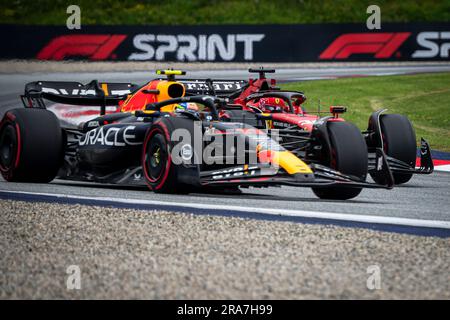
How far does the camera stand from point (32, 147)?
10961mm

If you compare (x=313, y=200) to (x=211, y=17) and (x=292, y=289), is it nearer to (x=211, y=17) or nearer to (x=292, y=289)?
(x=292, y=289)

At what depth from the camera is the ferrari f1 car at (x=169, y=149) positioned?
Result: 9.21 meters

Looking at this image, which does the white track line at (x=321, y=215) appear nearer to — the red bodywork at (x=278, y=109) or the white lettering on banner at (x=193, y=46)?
the red bodywork at (x=278, y=109)

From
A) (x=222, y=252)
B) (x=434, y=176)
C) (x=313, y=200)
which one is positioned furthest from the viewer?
(x=434, y=176)

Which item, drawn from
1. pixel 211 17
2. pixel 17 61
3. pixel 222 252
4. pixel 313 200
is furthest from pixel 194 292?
pixel 211 17

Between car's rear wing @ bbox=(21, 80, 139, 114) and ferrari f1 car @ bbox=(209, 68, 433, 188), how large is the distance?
179 centimetres

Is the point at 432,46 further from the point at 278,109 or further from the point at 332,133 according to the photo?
the point at 332,133

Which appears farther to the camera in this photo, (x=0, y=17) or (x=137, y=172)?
(x=0, y=17)

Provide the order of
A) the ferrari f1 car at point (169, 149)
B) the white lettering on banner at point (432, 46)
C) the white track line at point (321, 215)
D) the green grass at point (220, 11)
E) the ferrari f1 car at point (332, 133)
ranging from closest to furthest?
1. the white track line at point (321, 215)
2. the ferrari f1 car at point (169, 149)
3. the ferrari f1 car at point (332, 133)
4. the white lettering on banner at point (432, 46)
5. the green grass at point (220, 11)

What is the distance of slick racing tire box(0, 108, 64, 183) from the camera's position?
10938 millimetres

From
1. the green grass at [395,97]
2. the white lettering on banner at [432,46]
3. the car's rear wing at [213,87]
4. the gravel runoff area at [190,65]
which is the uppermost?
the white lettering on banner at [432,46]

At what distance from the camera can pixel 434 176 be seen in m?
13.0

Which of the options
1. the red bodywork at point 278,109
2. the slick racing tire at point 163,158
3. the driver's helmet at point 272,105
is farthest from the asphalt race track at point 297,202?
the driver's helmet at point 272,105
